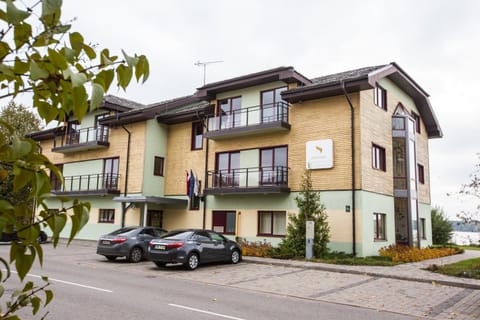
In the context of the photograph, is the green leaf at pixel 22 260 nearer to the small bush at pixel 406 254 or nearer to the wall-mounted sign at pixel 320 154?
the small bush at pixel 406 254

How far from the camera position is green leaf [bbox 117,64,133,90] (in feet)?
4.24

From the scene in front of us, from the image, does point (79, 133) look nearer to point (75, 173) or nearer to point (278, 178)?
point (75, 173)

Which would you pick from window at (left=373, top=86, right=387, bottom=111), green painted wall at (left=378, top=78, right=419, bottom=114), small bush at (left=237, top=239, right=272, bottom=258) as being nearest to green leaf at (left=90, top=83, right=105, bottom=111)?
small bush at (left=237, top=239, right=272, bottom=258)

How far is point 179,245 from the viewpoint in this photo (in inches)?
595

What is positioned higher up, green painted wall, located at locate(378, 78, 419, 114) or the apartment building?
green painted wall, located at locate(378, 78, 419, 114)

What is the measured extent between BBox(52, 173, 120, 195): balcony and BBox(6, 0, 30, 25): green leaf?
26157 mm

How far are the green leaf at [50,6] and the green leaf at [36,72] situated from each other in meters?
0.14

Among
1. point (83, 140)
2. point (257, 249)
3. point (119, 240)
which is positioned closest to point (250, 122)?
point (257, 249)

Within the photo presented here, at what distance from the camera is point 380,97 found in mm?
22594

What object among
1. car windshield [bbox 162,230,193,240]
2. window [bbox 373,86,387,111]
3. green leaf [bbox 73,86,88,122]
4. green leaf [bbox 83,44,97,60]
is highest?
window [bbox 373,86,387,111]

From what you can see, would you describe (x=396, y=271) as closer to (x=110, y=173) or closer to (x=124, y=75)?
(x=124, y=75)

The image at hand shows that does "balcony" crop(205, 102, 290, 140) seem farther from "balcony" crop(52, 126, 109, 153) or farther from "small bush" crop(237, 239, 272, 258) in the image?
"balcony" crop(52, 126, 109, 153)

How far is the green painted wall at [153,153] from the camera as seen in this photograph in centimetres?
2558

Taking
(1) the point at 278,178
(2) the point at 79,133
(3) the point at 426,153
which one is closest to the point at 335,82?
(1) the point at 278,178
